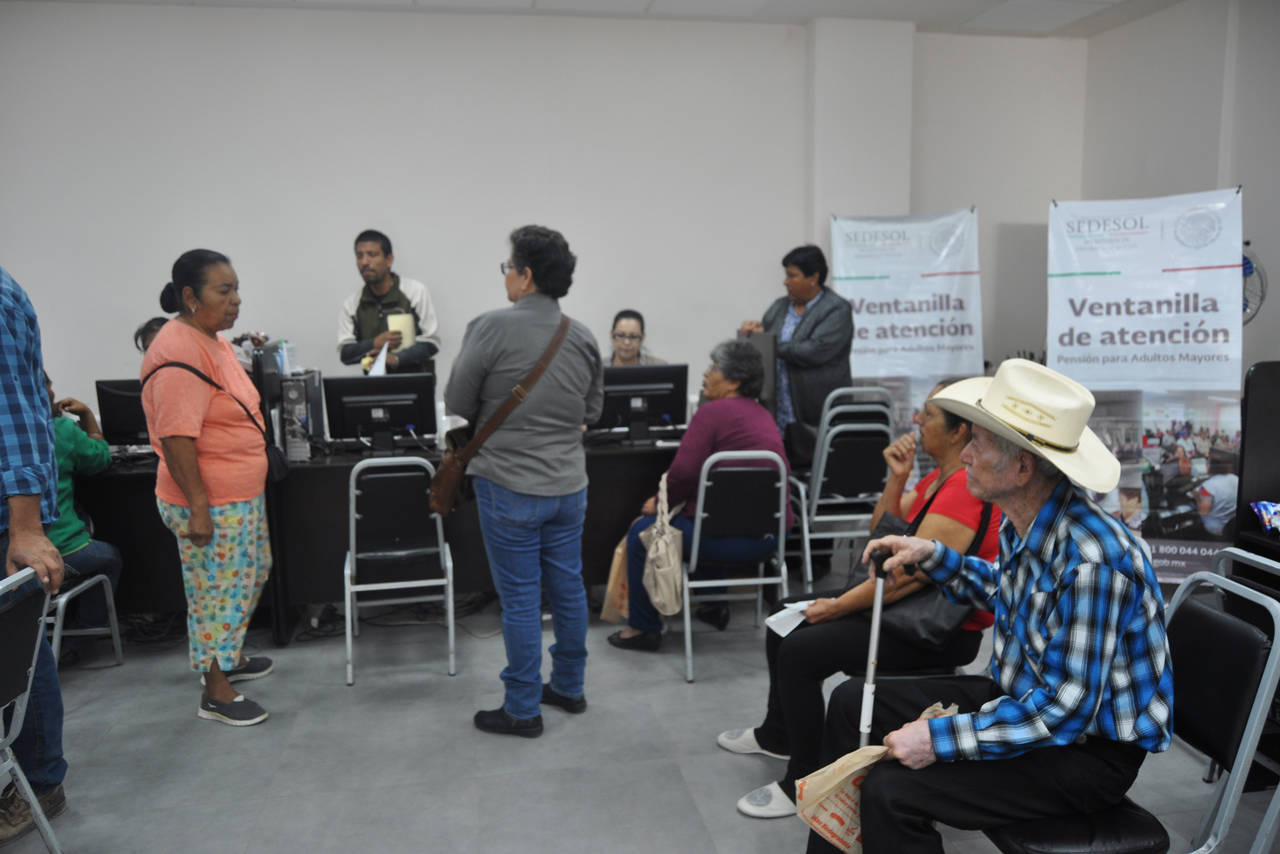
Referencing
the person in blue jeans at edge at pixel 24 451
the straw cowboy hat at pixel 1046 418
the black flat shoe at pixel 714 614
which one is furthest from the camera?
the black flat shoe at pixel 714 614

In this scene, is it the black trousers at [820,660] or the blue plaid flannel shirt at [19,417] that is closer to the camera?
the blue plaid flannel shirt at [19,417]

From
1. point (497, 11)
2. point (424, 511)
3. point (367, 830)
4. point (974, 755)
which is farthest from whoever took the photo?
point (497, 11)

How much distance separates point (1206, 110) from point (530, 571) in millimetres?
4639

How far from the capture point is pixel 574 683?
9.90 ft

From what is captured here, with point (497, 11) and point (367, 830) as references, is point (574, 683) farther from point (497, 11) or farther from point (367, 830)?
point (497, 11)

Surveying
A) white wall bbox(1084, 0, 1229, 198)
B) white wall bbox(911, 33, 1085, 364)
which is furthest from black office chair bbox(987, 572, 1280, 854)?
white wall bbox(911, 33, 1085, 364)

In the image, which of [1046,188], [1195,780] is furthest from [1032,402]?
[1046,188]

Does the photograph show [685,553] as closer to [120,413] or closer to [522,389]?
[522,389]

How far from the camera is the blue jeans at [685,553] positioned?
334cm

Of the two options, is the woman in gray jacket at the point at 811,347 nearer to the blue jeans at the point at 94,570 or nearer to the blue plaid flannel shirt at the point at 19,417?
the blue jeans at the point at 94,570

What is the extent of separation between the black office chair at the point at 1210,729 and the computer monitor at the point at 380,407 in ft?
9.10

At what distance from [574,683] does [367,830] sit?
2.73 feet

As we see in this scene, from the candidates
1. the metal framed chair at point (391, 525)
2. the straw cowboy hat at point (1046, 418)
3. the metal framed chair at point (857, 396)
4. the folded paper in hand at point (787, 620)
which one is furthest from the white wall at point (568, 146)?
the straw cowboy hat at point (1046, 418)

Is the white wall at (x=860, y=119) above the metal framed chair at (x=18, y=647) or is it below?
above
